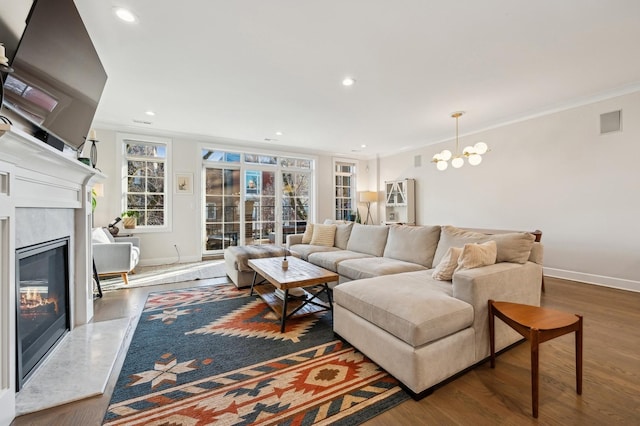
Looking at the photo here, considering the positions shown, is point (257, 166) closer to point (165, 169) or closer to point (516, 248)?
point (165, 169)

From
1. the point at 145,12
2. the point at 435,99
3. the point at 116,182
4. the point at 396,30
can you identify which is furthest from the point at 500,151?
the point at 116,182

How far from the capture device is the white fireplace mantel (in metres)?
1.35

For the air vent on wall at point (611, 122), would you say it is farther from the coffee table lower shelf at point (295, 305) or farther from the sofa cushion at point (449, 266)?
the coffee table lower shelf at point (295, 305)

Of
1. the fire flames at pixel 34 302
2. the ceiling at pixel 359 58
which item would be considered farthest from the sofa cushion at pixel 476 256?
the fire flames at pixel 34 302

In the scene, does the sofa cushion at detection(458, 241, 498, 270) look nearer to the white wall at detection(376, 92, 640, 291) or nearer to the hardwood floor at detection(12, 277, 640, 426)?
the hardwood floor at detection(12, 277, 640, 426)

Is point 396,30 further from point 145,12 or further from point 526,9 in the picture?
point 145,12

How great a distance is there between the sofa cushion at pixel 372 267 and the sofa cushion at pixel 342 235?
1.05 meters

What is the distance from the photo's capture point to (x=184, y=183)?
5363 mm

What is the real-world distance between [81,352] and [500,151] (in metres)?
6.01

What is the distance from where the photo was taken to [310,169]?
6906 mm

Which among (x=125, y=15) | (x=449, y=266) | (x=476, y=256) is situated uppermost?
(x=125, y=15)

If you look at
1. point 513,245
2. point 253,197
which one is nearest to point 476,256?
point 513,245

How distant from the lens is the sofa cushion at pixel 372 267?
9.23 ft

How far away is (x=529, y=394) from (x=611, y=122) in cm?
399
